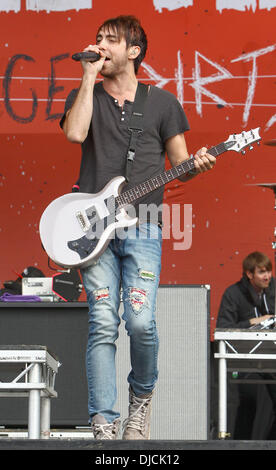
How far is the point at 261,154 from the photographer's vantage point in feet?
22.1

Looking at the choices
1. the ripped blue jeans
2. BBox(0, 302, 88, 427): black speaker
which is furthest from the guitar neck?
BBox(0, 302, 88, 427): black speaker

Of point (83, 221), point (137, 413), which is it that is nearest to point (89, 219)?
point (83, 221)

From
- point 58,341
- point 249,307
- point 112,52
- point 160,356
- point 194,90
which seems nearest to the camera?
point 112,52

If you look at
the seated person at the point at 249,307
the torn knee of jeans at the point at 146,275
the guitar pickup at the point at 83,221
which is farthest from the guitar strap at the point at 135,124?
the seated person at the point at 249,307

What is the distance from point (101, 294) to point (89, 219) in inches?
14.8

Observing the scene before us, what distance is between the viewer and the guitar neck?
373 cm

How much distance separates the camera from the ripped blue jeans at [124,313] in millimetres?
3496

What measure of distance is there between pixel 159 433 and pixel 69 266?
69.0 inches

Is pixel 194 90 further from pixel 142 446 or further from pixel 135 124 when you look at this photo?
pixel 142 446

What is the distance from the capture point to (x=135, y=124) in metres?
3.76

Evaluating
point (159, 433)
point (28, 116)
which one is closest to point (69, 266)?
point (159, 433)

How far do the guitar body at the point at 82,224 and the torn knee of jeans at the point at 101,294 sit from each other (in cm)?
13

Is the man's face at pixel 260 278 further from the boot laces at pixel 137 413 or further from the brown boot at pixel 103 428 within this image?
the brown boot at pixel 103 428
